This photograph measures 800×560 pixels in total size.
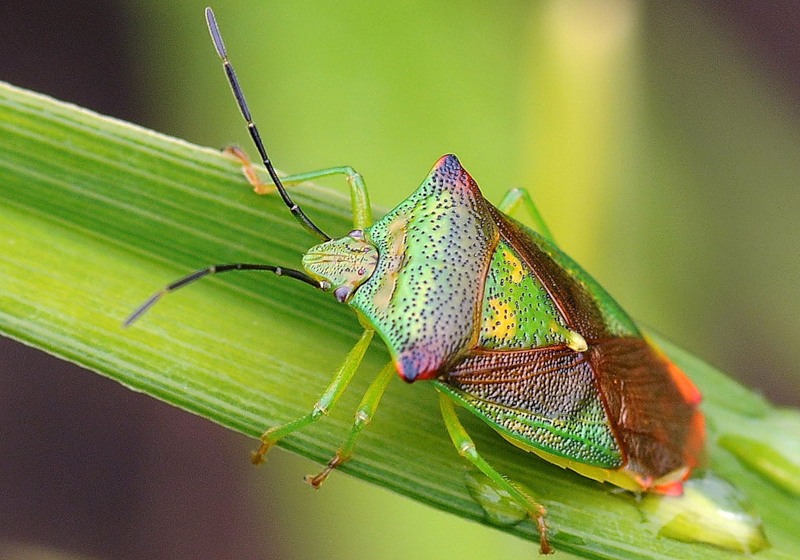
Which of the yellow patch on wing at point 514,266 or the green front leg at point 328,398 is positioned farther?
the yellow patch on wing at point 514,266

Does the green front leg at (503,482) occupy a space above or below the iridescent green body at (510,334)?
below

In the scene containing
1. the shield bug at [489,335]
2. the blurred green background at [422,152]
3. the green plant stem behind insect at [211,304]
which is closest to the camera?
the green plant stem behind insect at [211,304]

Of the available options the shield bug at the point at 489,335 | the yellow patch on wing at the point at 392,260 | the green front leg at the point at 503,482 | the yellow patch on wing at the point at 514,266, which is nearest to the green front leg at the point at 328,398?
the shield bug at the point at 489,335

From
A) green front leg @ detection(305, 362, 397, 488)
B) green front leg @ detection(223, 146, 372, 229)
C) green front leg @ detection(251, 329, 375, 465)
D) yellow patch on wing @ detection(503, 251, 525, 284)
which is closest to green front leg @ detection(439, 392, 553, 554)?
green front leg @ detection(305, 362, 397, 488)

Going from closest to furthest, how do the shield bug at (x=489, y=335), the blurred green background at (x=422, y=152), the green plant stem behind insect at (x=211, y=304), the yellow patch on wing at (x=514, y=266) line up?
the green plant stem behind insect at (x=211, y=304)
the shield bug at (x=489, y=335)
the yellow patch on wing at (x=514, y=266)
the blurred green background at (x=422, y=152)

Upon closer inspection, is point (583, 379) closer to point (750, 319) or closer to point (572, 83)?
point (572, 83)

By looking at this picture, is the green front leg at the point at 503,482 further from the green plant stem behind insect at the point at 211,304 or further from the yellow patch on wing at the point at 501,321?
the yellow patch on wing at the point at 501,321

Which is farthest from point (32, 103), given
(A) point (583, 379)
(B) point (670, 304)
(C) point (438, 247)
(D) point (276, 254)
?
(B) point (670, 304)
